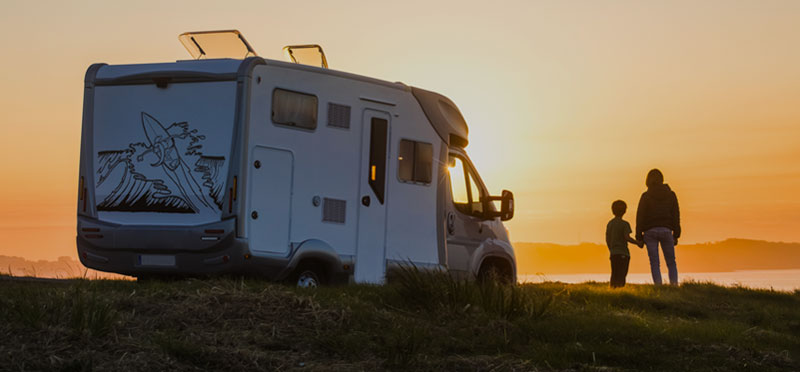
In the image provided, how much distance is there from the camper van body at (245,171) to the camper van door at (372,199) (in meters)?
0.02

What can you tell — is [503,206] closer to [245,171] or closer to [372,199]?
[372,199]

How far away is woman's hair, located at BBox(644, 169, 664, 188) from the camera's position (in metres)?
15.9

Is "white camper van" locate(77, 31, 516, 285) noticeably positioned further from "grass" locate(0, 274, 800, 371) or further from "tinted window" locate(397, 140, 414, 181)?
"grass" locate(0, 274, 800, 371)

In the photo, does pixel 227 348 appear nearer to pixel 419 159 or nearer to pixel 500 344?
pixel 500 344

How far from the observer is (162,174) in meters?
11.0

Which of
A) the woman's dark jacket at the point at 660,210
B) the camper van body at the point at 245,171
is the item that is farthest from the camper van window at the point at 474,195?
the woman's dark jacket at the point at 660,210

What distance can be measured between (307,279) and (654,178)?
23.0 ft

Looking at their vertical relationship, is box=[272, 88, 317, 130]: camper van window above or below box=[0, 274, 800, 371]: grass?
above

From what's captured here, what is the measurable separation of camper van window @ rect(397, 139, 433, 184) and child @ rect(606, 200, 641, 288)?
3954 mm

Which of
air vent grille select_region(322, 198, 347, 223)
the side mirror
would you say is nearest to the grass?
air vent grille select_region(322, 198, 347, 223)

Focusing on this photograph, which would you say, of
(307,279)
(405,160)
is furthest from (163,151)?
(405,160)

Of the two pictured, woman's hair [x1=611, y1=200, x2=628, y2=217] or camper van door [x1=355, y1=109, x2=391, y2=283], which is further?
woman's hair [x1=611, y1=200, x2=628, y2=217]

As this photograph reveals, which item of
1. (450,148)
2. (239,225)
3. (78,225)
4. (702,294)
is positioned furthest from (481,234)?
(78,225)

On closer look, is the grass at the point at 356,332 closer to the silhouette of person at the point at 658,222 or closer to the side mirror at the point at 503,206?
the side mirror at the point at 503,206
